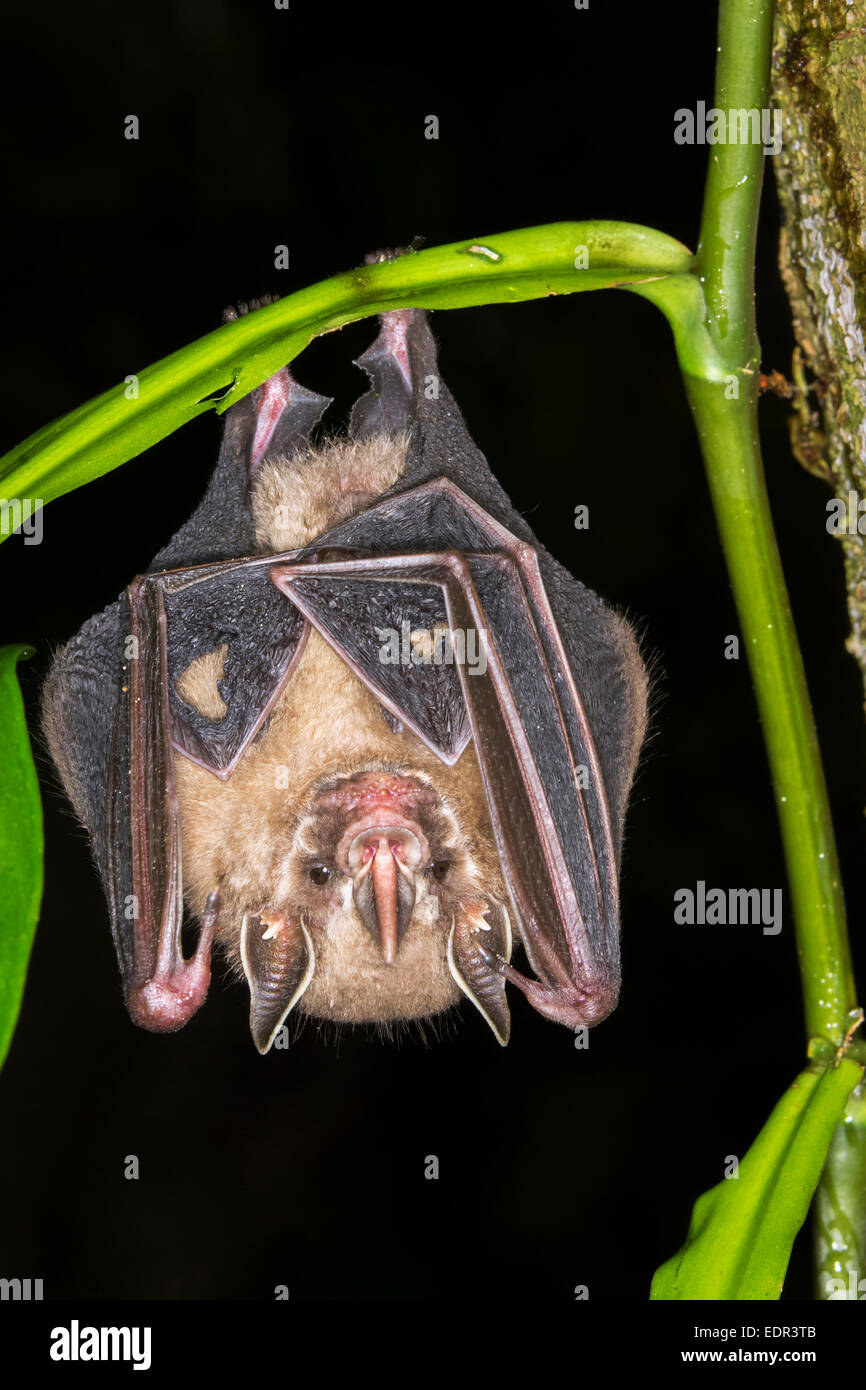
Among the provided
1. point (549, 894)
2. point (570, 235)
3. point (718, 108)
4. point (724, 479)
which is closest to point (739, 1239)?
point (549, 894)

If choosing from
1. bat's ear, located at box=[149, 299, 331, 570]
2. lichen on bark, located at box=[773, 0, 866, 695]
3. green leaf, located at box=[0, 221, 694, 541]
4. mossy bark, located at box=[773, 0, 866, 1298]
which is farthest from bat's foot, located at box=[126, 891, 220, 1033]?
lichen on bark, located at box=[773, 0, 866, 695]

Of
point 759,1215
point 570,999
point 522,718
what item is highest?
point 522,718

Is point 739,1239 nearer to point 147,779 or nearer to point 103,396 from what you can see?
point 147,779

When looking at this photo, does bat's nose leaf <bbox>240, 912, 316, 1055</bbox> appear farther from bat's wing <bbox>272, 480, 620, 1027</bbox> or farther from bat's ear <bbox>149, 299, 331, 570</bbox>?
bat's ear <bbox>149, 299, 331, 570</bbox>

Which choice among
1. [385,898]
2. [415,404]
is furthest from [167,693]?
[415,404]

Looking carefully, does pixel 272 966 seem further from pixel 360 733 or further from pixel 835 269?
pixel 835 269

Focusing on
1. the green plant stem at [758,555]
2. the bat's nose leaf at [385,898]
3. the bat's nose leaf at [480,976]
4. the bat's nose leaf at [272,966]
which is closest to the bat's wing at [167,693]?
the bat's nose leaf at [272,966]

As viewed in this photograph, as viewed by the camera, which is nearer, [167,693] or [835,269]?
[835,269]
